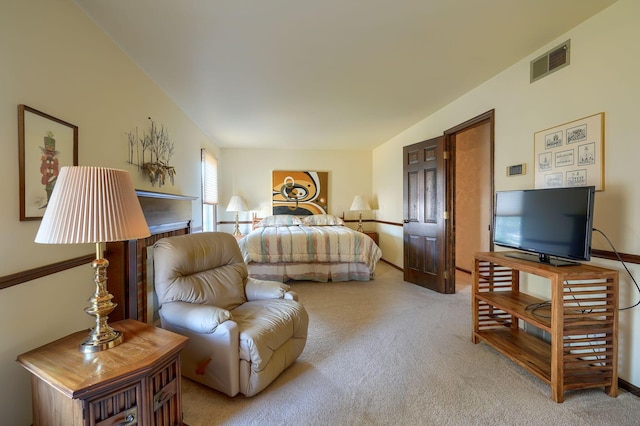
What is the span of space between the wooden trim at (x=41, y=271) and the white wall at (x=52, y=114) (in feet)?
0.09

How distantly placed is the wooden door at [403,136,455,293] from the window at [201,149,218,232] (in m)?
3.36

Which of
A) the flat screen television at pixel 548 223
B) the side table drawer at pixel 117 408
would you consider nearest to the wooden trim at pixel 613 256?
the flat screen television at pixel 548 223

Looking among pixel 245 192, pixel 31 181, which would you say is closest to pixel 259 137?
pixel 245 192

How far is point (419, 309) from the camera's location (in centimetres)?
310

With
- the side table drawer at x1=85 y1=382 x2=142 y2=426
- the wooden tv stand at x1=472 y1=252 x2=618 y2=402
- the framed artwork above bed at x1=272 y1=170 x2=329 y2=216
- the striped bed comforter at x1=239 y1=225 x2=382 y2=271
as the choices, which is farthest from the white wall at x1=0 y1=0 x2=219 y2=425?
the framed artwork above bed at x1=272 y1=170 x2=329 y2=216

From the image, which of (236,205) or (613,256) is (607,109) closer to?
(613,256)

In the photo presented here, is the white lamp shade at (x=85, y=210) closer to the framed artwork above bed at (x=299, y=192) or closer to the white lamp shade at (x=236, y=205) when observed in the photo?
the white lamp shade at (x=236, y=205)

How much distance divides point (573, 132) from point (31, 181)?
3443mm

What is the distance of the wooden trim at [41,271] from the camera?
3.99 feet

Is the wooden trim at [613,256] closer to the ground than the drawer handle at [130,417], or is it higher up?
higher up

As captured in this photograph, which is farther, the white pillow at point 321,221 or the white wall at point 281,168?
the white wall at point 281,168

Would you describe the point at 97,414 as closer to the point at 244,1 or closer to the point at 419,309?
the point at 244,1

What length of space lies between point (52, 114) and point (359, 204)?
4901 millimetres

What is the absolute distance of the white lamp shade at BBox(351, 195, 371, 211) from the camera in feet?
18.9
